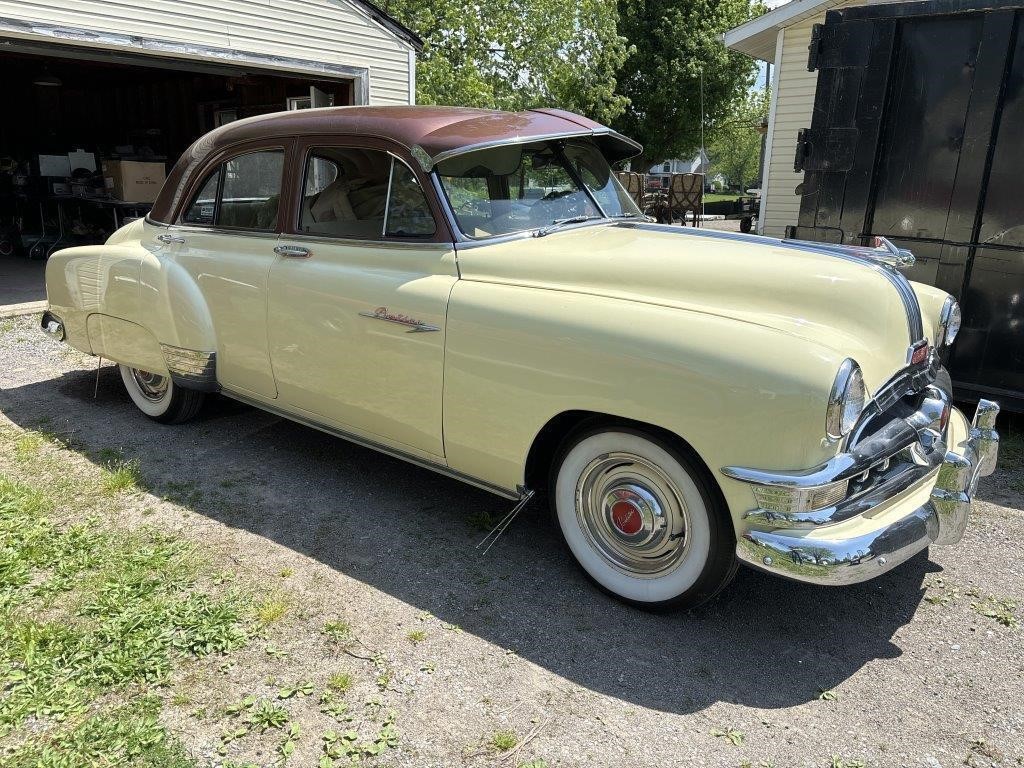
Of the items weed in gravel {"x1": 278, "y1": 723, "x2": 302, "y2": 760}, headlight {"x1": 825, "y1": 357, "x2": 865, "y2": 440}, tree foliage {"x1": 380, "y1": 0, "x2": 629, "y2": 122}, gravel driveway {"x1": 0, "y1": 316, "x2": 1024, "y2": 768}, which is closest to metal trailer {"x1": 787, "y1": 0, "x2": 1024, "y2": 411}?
gravel driveway {"x1": 0, "y1": 316, "x2": 1024, "y2": 768}

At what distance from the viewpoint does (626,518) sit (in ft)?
9.67

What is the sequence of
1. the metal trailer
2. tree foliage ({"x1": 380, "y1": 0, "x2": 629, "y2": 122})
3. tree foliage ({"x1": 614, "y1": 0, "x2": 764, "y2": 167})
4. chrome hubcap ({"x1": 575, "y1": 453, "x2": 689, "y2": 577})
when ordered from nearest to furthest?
chrome hubcap ({"x1": 575, "y1": 453, "x2": 689, "y2": 577}) < the metal trailer < tree foliage ({"x1": 380, "y1": 0, "x2": 629, "y2": 122}) < tree foliage ({"x1": 614, "y1": 0, "x2": 764, "y2": 167})

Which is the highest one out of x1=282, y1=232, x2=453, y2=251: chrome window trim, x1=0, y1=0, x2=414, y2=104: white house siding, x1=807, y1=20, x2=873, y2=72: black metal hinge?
x1=0, y1=0, x2=414, y2=104: white house siding

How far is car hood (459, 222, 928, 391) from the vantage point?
2.76 m

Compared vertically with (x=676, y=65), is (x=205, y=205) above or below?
below

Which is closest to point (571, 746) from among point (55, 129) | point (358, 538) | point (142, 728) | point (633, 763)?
point (633, 763)

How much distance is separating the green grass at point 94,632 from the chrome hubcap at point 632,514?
1393 mm

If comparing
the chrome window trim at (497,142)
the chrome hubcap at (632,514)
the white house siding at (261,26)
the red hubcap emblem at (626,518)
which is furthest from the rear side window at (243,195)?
the white house siding at (261,26)

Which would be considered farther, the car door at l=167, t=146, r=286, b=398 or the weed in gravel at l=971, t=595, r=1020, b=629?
the car door at l=167, t=146, r=286, b=398

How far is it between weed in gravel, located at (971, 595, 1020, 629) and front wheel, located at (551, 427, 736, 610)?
116 centimetres

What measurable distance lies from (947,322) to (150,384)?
451 cm

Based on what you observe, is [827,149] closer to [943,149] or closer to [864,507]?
[943,149]

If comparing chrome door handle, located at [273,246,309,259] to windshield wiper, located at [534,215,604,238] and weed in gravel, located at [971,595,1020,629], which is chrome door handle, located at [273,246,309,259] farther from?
weed in gravel, located at [971,595,1020,629]

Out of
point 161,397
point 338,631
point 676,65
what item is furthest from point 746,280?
point 676,65
